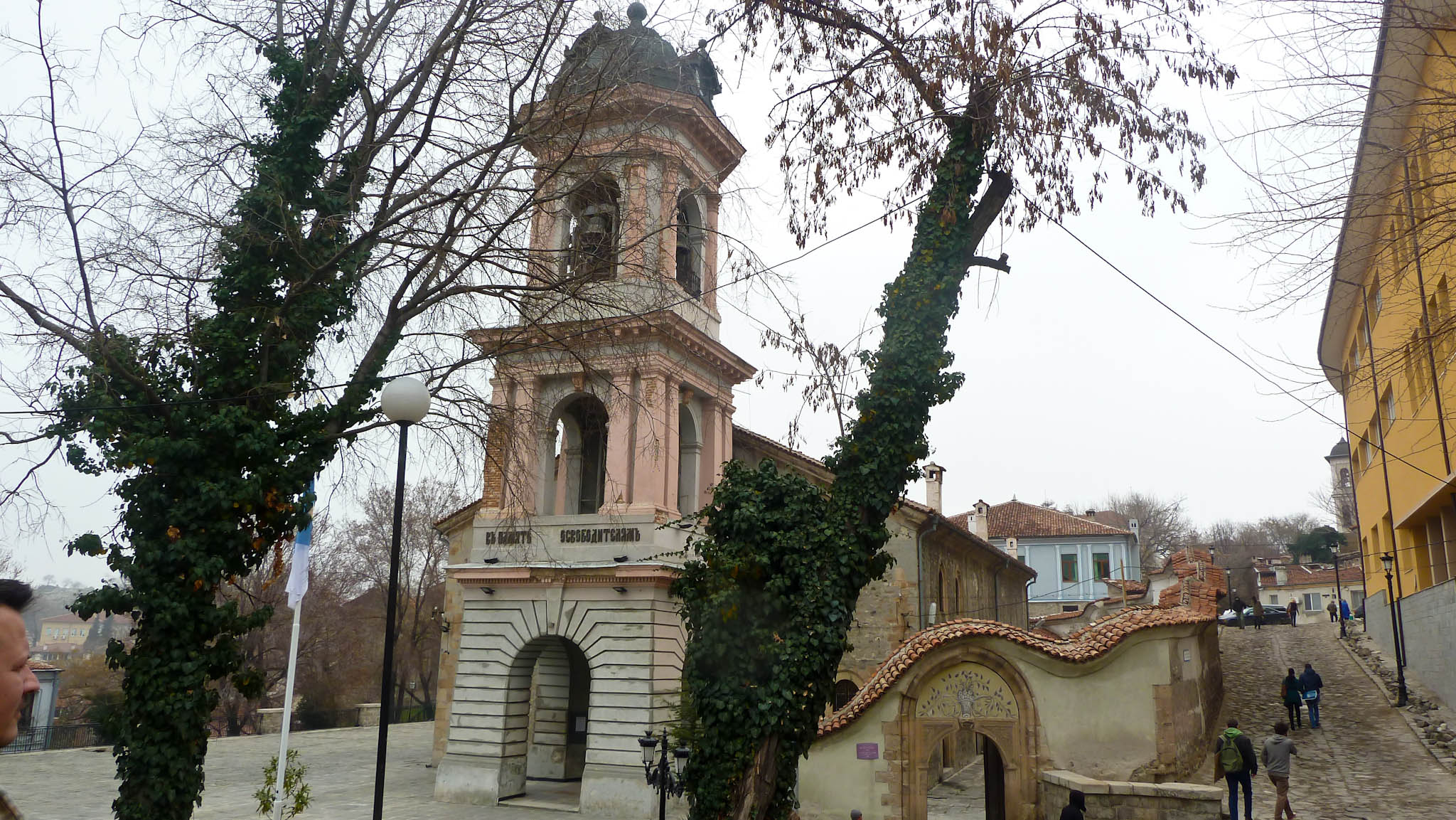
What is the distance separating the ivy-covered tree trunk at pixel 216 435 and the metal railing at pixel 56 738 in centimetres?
2241

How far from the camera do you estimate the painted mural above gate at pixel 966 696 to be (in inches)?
646

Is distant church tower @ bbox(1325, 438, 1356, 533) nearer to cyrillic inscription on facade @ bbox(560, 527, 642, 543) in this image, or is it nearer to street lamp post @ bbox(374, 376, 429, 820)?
cyrillic inscription on facade @ bbox(560, 527, 642, 543)

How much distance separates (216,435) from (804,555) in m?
6.07

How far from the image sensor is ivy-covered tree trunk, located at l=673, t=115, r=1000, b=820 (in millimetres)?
10398

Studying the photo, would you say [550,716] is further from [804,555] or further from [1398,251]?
[1398,251]

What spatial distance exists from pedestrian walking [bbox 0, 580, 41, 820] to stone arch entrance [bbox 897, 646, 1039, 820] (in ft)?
50.8

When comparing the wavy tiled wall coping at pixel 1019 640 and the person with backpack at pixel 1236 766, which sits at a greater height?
the wavy tiled wall coping at pixel 1019 640

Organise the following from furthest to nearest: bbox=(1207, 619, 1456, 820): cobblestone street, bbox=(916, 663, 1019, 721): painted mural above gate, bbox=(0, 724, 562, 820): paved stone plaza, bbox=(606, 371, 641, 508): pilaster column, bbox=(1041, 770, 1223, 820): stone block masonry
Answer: bbox=(606, 371, 641, 508): pilaster column, bbox=(0, 724, 562, 820): paved stone plaza, bbox=(916, 663, 1019, 721): painted mural above gate, bbox=(1207, 619, 1456, 820): cobblestone street, bbox=(1041, 770, 1223, 820): stone block masonry

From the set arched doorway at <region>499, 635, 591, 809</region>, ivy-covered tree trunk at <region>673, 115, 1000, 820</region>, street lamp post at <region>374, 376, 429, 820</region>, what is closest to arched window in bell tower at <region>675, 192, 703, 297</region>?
arched doorway at <region>499, 635, 591, 809</region>

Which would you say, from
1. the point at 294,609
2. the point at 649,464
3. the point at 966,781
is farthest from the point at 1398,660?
the point at 294,609

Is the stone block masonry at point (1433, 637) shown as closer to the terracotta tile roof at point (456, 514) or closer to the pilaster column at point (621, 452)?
the pilaster column at point (621, 452)

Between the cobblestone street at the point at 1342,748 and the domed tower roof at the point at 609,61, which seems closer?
the domed tower roof at the point at 609,61

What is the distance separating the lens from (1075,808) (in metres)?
11.7

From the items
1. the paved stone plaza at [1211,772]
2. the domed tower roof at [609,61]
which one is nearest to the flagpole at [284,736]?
the paved stone plaza at [1211,772]
